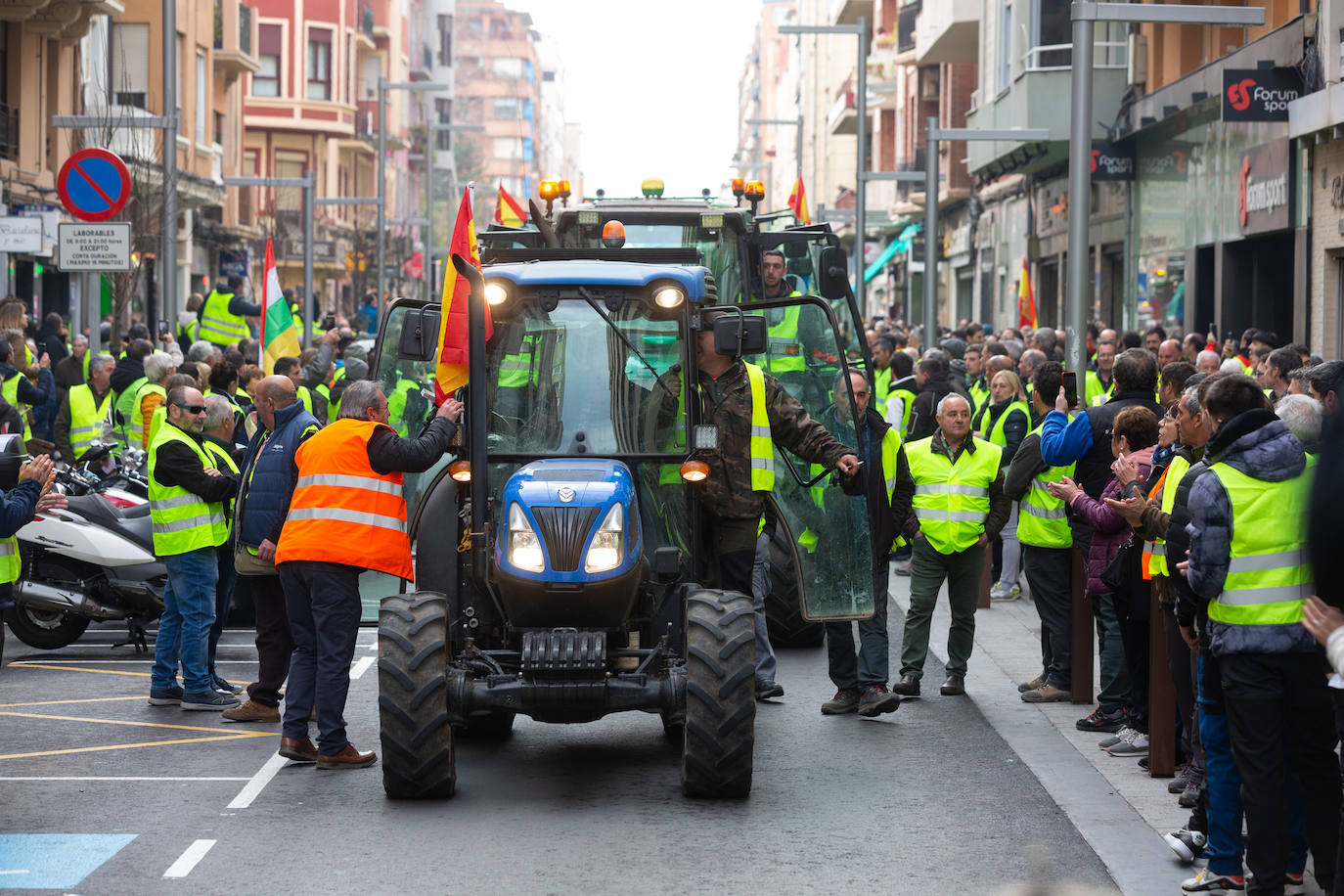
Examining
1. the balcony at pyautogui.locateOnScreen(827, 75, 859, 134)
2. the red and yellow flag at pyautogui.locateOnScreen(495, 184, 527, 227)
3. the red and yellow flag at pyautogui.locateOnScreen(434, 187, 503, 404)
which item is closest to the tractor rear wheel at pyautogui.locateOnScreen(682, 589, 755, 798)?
the red and yellow flag at pyautogui.locateOnScreen(434, 187, 503, 404)

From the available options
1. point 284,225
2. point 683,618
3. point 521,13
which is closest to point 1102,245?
point 683,618

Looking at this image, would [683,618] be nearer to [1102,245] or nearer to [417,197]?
[1102,245]

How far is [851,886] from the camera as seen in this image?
7.00 meters

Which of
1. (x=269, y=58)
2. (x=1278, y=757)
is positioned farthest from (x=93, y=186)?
(x=269, y=58)

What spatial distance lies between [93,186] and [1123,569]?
10.9 m

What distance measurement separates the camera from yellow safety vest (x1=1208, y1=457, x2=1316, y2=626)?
6535 millimetres

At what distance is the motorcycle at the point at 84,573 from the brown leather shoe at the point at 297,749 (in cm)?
343

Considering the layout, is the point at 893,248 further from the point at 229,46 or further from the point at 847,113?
the point at 847,113

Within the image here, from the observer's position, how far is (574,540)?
26.5 feet

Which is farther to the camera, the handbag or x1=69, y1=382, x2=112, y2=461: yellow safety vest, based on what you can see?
x1=69, y1=382, x2=112, y2=461: yellow safety vest

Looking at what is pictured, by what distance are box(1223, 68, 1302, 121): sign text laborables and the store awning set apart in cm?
1562

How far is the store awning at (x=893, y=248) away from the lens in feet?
118

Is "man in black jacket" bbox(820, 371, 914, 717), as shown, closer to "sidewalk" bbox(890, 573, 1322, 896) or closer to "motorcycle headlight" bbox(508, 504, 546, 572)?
"sidewalk" bbox(890, 573, 1322, 896)

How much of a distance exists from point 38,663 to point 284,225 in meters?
45.4
